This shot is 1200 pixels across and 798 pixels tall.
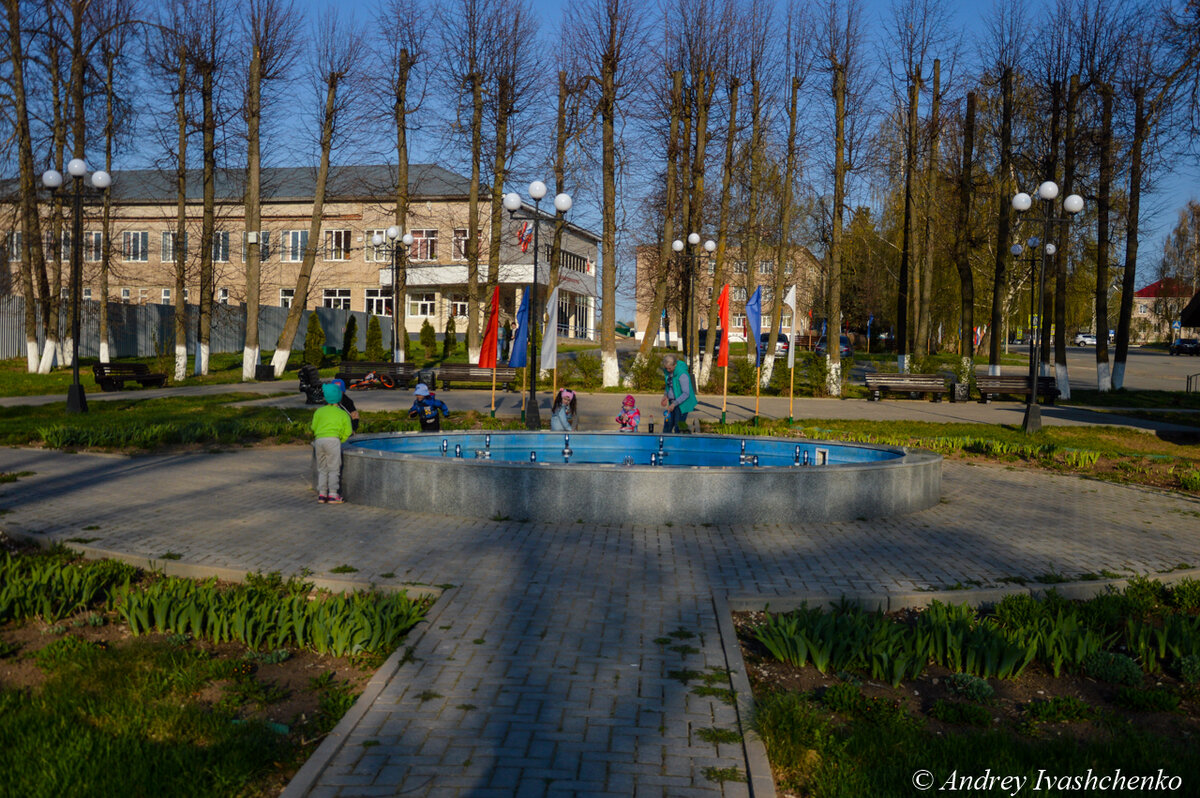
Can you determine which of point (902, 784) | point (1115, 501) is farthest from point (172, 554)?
point (1115, 501)

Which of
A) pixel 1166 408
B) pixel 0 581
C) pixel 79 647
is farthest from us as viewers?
pixel 1166 408

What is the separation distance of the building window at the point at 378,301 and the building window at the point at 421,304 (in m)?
1.38

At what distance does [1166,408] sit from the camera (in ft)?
86.6

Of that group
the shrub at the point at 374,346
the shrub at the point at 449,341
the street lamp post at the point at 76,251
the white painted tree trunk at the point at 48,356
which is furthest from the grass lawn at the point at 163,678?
the shrub at the point at 449,341

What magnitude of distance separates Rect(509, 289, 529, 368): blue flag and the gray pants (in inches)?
330

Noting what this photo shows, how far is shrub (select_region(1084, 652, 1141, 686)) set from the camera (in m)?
5.22

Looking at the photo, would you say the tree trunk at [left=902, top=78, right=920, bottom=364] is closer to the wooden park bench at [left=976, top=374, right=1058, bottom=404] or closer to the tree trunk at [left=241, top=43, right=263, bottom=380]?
the wooden park bench at [left=976, top=374, right=1058, bottom=404]

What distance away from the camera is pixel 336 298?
6072cm

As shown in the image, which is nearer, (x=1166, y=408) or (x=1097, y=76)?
(x=1166, y=408)

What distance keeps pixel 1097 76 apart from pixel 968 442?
20.0 m

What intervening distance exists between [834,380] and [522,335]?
1381cm

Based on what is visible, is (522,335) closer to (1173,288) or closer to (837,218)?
(837,218)

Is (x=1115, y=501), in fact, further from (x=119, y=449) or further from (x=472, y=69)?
(x=472, y=69)

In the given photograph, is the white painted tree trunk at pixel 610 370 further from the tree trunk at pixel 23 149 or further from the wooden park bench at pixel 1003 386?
the tree trunk at pixel 23 149
